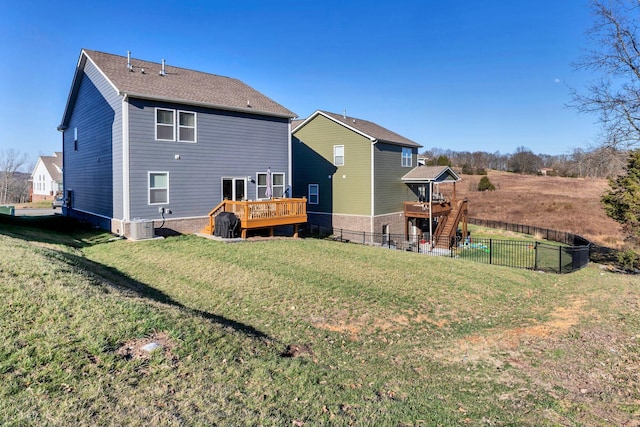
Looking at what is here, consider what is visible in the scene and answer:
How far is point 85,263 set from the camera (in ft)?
31.0

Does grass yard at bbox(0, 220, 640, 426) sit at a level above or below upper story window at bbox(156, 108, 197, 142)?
below

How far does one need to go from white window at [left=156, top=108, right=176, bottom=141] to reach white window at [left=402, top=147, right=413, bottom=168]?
15239 millimetres

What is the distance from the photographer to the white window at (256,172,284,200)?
59.0 feet

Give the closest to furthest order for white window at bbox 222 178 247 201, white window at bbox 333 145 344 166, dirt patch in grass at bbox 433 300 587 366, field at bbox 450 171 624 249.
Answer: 1. dirt patch in grass at bbox 433 300 587 366
2. white window at bbox 222 178 247 201
3. white window at bbox 333 145 344 166
4. field at bbox 450 171 624 249

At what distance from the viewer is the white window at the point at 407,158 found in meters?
25.4

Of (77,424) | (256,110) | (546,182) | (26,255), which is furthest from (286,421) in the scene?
(546,182)

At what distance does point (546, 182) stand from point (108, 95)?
59.7m

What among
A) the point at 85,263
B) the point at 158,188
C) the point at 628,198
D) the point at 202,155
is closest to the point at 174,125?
the point at 202,155

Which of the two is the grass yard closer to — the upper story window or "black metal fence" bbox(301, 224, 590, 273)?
the upper story window

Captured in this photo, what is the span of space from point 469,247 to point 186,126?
16.6 metres

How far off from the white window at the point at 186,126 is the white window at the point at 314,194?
35.1 ft

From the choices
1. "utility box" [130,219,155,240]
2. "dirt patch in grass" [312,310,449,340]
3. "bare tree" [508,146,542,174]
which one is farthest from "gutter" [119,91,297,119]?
"bare tree" [508,146,542,174]

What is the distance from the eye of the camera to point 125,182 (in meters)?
13.9

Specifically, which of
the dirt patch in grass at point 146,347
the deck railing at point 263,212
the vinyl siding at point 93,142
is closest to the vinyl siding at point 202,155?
the vinyl siding at point 93,142
